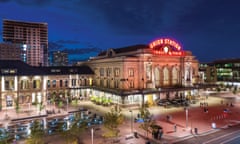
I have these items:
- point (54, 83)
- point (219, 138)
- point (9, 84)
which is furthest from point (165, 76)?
point (9, 84)

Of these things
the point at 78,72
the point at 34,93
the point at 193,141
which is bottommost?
the point at 193,141

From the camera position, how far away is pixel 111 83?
72.1m

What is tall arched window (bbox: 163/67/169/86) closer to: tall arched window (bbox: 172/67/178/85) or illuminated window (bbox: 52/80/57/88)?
tall arched window (bbox: 172/67/178/85)

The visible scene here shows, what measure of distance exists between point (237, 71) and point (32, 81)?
116m

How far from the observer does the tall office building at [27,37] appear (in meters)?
167

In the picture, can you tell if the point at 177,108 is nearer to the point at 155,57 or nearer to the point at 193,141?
the point at 155,57

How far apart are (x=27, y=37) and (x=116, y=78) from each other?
440 feet

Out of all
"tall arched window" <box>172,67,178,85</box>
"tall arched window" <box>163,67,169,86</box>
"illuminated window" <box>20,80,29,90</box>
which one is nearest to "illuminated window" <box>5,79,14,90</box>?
"illuminated window" <box>20,80,29,90</box>

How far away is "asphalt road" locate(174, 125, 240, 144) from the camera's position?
31.7 m

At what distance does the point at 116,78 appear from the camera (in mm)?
68750

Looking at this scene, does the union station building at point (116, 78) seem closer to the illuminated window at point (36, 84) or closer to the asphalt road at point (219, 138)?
the illuminated window at point (36, 84)

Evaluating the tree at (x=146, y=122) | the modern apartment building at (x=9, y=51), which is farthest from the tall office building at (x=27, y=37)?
the tree at (x=146, y=122)

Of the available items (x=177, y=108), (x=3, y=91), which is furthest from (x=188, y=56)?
(x=3, y=91)

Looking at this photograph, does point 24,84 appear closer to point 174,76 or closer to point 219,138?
point 219,138
